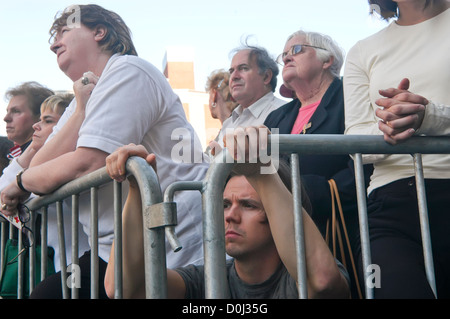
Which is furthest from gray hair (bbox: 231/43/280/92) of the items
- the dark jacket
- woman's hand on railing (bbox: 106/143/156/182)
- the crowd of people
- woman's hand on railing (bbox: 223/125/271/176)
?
woman's hand on railing (bbox: 223/125/271/176)

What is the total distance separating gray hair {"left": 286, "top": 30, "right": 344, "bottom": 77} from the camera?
12.0ft

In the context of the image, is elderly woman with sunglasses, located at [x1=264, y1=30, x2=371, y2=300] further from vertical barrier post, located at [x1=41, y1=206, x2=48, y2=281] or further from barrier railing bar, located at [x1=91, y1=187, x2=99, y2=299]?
vertical barrier post, located at [x1=41, y1=206, x2=48, y2=281]

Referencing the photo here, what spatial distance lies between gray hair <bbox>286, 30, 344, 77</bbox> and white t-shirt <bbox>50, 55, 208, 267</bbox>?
4.35 ft

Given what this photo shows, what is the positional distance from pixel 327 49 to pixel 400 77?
→ 140 centimetres

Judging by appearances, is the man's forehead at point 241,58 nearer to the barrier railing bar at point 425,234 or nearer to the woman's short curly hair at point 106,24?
the woman's short curly hair at point 106,24

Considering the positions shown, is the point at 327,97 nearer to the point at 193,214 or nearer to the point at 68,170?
the point at 193,214

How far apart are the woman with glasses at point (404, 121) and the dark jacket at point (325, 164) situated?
0.18 metres

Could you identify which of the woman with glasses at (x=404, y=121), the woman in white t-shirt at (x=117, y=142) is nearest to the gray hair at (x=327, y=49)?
the woman with glasses at (x=404, y=121)

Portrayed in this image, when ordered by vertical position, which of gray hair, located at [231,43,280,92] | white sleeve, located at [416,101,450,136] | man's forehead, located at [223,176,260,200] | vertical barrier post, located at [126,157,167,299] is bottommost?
vertical barrier post, located at [126,157,167,299]

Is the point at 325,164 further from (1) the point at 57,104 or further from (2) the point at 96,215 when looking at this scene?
(1) the point at 57,104

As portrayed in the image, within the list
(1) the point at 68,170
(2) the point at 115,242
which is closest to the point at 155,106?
(1) the point at 68,170

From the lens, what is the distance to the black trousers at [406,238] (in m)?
1.92

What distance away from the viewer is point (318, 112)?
10.3 ft

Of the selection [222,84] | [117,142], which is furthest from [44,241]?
[222,84]
